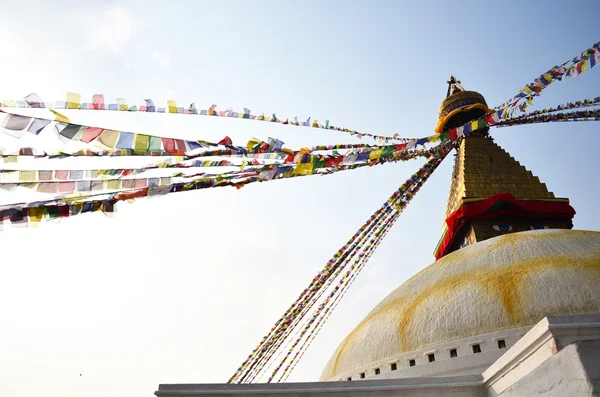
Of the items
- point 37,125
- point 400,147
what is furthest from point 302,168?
point 37,125

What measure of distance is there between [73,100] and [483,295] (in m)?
5.92

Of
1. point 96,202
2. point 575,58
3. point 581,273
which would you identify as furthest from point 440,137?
point 96,202

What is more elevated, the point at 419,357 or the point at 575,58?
the point at 575,58

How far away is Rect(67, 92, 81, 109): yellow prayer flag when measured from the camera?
5.29 metres

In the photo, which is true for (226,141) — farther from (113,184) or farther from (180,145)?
(113,184)

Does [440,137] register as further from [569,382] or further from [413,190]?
[413,190]

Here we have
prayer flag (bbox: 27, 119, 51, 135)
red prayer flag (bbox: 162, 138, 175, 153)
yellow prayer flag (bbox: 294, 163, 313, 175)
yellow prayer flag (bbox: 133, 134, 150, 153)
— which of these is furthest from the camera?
yellow prayer flag (bbox: 294, 163, 313, 175)

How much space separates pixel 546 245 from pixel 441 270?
1.71 meters

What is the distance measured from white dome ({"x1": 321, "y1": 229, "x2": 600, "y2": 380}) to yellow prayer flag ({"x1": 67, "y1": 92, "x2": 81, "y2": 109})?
552cm

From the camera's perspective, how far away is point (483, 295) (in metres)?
7.47

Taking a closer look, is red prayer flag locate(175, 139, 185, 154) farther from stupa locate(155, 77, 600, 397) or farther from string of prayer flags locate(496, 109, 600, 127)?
string of prayer flags locate(496, 109, 600, 127)

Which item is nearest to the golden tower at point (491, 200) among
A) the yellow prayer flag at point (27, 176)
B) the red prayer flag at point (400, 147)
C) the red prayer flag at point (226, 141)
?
the red prayer flag at point (400, 147)

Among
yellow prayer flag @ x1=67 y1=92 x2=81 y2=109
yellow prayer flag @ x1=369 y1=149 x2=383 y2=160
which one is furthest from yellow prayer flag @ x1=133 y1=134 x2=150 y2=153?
yellow prayer flag @ x1=369 y1=149 x2=383 y2=160

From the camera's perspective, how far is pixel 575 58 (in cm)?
740
